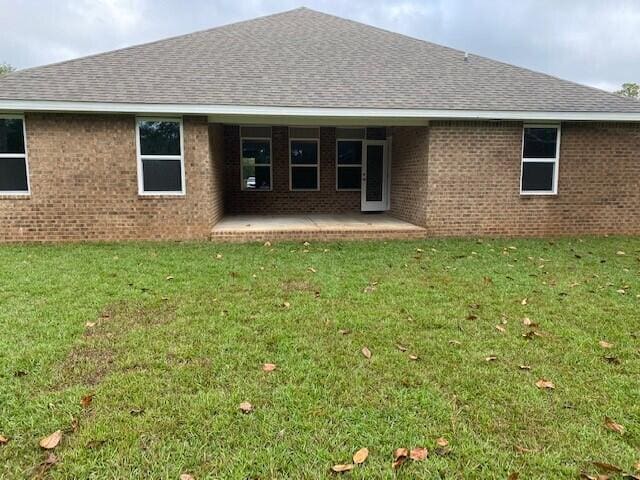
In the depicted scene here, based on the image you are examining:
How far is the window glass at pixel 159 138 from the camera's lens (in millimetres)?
9297

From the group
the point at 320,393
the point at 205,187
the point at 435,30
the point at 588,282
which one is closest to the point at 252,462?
the point at 320,393

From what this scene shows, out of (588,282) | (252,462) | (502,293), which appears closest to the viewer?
(252,462)

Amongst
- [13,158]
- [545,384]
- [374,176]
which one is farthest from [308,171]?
[545,384]

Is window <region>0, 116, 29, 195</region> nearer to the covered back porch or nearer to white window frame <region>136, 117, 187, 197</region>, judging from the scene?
white window frame <region>136, 117, 187, 197</region>

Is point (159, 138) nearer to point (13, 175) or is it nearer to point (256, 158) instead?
point (13, 175)

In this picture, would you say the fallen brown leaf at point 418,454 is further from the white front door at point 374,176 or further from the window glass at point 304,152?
the window glass at point 304,152

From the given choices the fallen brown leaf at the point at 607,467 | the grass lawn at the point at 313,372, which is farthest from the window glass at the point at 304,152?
the fallen brown leaf at the point at 607,467

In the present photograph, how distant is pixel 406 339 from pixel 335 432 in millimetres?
1598

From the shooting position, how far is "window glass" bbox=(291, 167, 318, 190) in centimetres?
1382

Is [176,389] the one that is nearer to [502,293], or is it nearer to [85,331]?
[85,331]

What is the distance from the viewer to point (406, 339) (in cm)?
409

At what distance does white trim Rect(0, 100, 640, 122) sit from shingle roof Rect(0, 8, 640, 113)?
0.10 metres

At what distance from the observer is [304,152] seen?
45.3ft

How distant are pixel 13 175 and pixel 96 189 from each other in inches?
62.7
